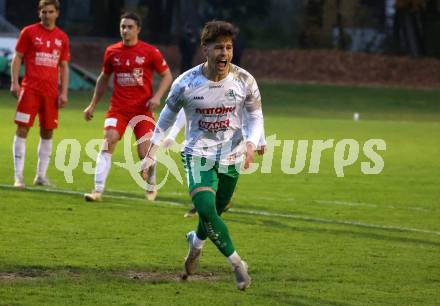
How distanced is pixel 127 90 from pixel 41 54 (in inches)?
60.7

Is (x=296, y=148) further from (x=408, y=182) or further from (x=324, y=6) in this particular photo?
(x=324, y=6)

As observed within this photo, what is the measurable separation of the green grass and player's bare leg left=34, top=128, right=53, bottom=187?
1.38 feet

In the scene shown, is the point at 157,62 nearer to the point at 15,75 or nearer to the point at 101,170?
the point at 101,170

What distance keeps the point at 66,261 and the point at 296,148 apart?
14066 millimetres

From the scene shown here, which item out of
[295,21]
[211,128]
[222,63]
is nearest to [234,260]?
[211,128]

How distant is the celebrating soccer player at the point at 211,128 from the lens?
31.8ft

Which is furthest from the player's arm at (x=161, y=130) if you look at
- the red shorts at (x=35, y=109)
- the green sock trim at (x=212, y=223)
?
the red shorts at (x=35, y=109)

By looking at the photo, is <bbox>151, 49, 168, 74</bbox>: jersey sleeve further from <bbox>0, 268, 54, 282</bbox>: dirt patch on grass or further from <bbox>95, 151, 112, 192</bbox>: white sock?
<bbox>0, 268, 54, 282</bbox>: dirt patch on grass

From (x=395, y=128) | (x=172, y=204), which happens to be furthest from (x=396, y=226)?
(x=395, y=128)

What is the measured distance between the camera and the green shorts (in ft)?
32.1

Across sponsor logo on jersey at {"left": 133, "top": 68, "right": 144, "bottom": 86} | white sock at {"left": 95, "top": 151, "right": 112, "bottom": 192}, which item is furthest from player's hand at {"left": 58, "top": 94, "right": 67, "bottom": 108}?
sponsor logo on jersey at {"left": 133, "top": 68, "right": 144, "bottom": 86}

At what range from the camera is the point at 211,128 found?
→ 992 cm

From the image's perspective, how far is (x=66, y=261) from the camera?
1075 centimetres

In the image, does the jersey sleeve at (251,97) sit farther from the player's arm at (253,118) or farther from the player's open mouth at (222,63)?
the player's open mouth at (222,63)
